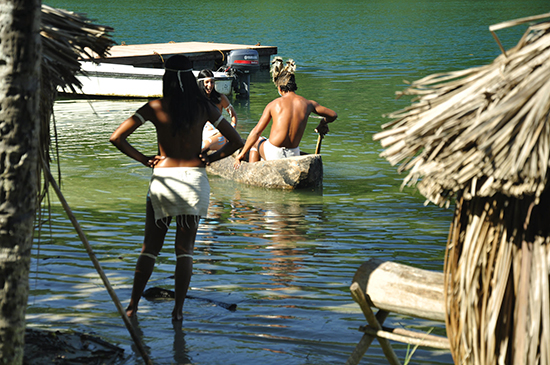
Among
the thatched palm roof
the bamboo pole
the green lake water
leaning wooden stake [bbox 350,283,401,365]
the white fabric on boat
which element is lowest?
the green lake water

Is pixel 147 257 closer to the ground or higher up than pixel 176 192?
closer to the ground

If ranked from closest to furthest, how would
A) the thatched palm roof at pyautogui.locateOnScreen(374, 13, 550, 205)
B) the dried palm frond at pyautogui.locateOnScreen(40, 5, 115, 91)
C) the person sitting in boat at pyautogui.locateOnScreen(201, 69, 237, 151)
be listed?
the thatched palm roof at pyautogui.locateOnScreen(374, 13, 550, 205)
the dried palm frond at pyautogui.locateOnScreen(40, 5, 115, 91)
the person sitting in boat at pyautogui.locateOnScreen(201, 69, 237, 151)

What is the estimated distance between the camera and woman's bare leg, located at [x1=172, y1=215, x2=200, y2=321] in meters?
5.02

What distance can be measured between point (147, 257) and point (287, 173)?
5.12m

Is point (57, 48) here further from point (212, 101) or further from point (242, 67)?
point (242, 67)

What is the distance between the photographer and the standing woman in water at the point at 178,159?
4.91 m

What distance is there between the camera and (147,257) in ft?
16.8

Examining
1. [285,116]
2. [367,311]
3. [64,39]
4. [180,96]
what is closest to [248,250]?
[180,96]

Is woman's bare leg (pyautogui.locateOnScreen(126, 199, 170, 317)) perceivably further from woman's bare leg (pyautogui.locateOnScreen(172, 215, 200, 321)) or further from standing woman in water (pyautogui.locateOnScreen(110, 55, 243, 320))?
woman's bare leg (pyautogui.locateOnScreen(172, 215, 200, 321))

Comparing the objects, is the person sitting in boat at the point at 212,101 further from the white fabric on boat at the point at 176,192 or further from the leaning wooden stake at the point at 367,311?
the leaning wooden stake at the point at 367,311

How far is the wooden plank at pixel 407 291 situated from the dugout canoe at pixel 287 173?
6.50 metres

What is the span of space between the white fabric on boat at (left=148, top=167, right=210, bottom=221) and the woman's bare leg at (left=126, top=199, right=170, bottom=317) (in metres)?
0.13

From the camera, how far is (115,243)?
7.19 metres

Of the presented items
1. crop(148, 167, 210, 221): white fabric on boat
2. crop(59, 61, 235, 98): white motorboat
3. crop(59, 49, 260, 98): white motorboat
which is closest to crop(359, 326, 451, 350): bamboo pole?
crop(148, 167, 210, 221): white fabric on boat
